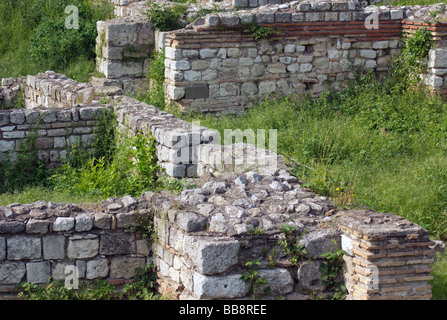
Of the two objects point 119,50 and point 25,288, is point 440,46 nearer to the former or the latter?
point 119,50

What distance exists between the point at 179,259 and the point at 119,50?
759 centimetres

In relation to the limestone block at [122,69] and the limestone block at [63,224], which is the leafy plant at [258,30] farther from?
the limestone block at [63,224]

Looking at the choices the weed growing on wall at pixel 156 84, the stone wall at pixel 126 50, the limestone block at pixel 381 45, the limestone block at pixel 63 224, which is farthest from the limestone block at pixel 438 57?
the limestone block at pixel 63 224

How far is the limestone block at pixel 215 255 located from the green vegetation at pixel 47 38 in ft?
28.0

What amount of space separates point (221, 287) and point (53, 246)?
1.72 meters

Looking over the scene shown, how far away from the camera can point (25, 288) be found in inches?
211

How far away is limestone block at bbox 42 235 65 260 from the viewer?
213 inches

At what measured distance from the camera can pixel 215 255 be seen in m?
4.57

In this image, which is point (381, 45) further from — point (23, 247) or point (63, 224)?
point (23, 247)

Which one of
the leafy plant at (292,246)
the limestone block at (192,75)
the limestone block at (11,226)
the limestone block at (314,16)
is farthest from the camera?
the limestone block at (314,16)

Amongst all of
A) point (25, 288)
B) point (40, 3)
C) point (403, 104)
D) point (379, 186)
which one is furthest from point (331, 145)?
point (40, 3)

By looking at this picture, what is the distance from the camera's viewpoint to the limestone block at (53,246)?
213 inches

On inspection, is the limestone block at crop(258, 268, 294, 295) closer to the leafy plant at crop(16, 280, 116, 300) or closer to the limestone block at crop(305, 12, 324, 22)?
the leafy plant at crop(16, 280, 116, 300)

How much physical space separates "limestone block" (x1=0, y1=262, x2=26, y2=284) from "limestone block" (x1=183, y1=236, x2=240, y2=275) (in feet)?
5.70
